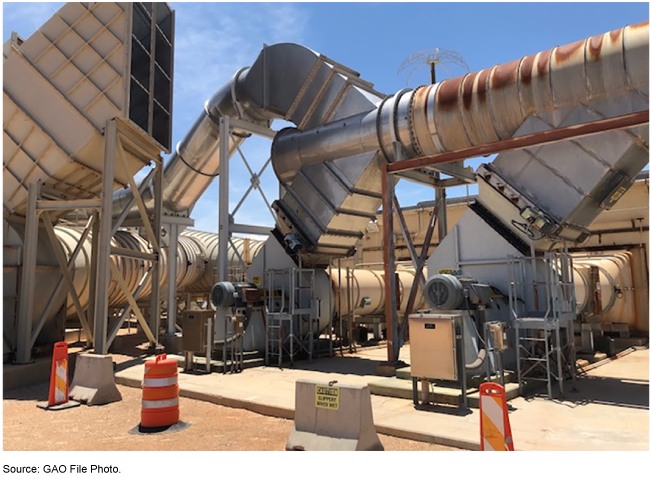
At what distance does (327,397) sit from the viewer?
5.42 metres

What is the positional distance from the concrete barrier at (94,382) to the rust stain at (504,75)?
26.4ft

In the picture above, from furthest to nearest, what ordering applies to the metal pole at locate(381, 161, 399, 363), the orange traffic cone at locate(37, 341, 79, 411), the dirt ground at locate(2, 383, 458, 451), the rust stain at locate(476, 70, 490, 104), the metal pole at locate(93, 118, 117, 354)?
the metal pole at locate(93, 118, 117, 354)
the metal pole at locate(381, 161, 399, 363)
the rust stain at locate(476, 70, 490, 104)
the orange traffic cone at locate(37, 341, 79, 411)
the dirt ground at locate(2, 383, 458, 451)

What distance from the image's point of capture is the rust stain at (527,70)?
8.58m

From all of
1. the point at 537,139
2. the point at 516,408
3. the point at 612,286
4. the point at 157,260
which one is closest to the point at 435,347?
the point at 516,408

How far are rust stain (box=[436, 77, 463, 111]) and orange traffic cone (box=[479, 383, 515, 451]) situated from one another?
621cm

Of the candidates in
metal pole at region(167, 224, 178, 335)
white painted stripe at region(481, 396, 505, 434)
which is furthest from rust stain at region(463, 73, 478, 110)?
metal pole at region(167, 224, 178, 335)

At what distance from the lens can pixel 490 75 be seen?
912 centimetres

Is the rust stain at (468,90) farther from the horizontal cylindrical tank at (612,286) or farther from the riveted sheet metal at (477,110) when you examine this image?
the horizontal cylindrical tank at (612,286)

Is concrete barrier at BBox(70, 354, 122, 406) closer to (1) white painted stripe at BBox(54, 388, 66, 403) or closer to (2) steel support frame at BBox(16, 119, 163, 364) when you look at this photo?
(1) white painted stripe at BBox(54, 388, 66, 403)

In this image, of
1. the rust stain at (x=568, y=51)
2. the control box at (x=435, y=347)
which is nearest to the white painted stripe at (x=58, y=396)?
the control box at (x=435, y=347)

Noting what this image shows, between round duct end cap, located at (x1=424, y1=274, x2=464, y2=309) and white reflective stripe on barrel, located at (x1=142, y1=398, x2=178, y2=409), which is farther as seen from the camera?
round duct end cap, located at (x1=424, y1=274, x2=464, y2=309)

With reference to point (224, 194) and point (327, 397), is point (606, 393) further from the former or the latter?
point (224, 194)

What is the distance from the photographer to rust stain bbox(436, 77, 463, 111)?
9516mm

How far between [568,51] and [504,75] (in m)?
1.05
